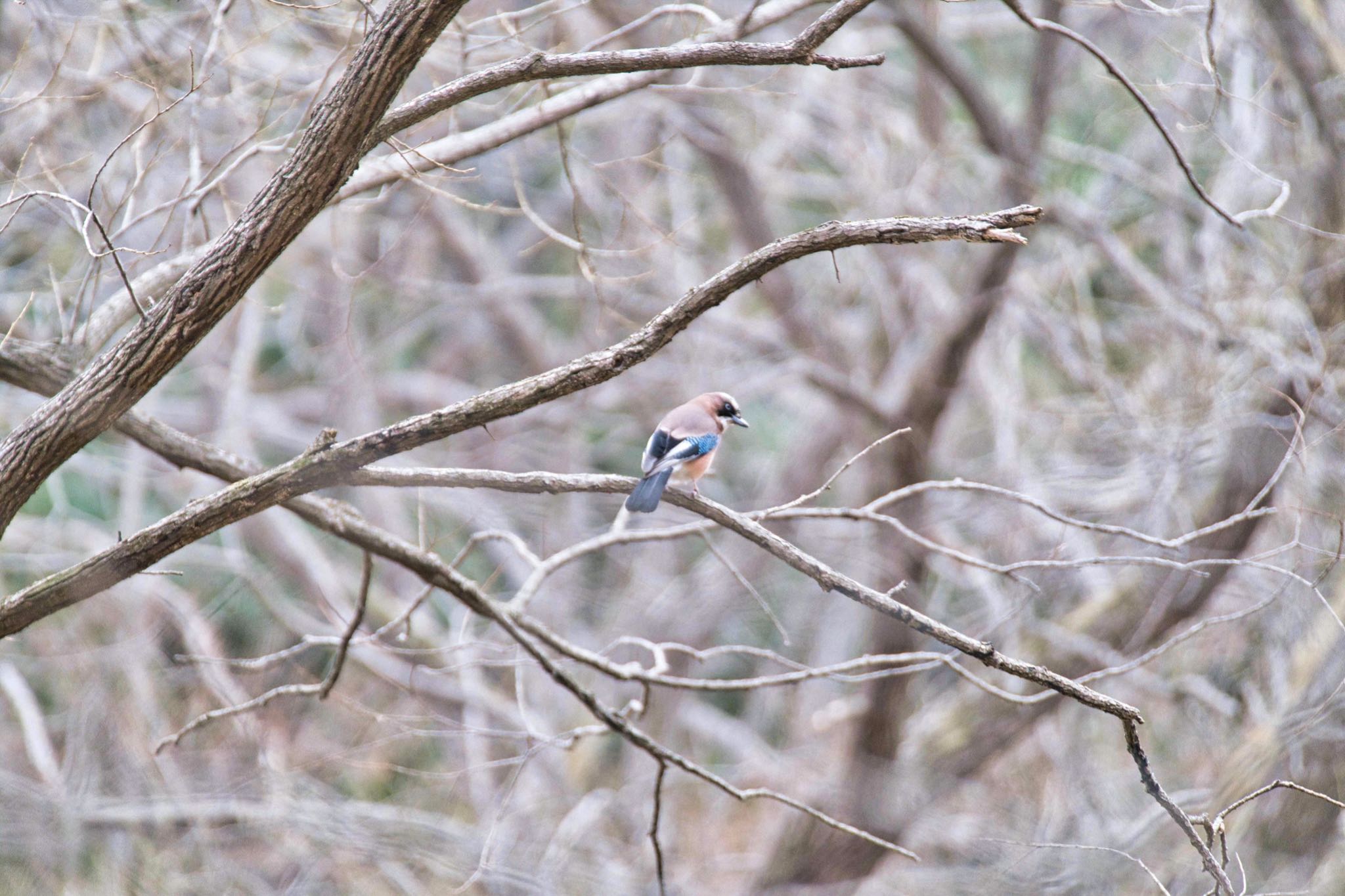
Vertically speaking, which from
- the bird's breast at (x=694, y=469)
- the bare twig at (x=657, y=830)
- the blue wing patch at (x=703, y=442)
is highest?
the blue wing patch at (x=703, y=442)

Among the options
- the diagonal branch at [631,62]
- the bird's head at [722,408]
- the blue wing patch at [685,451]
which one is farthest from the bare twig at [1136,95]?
the bird's head at [722,408]

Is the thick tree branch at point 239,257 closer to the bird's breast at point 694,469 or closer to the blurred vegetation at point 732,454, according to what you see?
the blurred vegetation at point 732,454

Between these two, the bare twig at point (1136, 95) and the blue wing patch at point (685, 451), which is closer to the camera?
the bare twig at point (1136, 95)

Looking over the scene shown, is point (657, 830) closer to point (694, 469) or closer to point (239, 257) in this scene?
point (694, 469)

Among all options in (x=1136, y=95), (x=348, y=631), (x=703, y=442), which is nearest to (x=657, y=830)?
(x=348, y=631)

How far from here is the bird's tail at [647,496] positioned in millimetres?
3279

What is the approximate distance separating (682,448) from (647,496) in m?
0.68

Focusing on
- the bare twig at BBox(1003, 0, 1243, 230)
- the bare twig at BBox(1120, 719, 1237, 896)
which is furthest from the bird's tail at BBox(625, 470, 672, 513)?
the bare twig at BBox(1003, 0, 1243, 230)

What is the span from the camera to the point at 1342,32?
19.3 feet

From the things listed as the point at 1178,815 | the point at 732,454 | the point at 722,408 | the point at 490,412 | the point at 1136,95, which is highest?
the point at 732,454

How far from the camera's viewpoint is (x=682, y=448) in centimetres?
397

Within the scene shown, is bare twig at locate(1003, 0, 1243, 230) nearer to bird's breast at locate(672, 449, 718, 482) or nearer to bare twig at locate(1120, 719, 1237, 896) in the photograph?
bare twig at locate(1120, 719, 1237, 896)

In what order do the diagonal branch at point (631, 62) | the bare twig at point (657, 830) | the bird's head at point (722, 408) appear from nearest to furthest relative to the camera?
the diagonal branch at point (631, 62)
the bare twig at point (657, 830)
the bird's head at point (722, 408)

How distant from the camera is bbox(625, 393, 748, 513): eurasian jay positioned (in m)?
3.34
